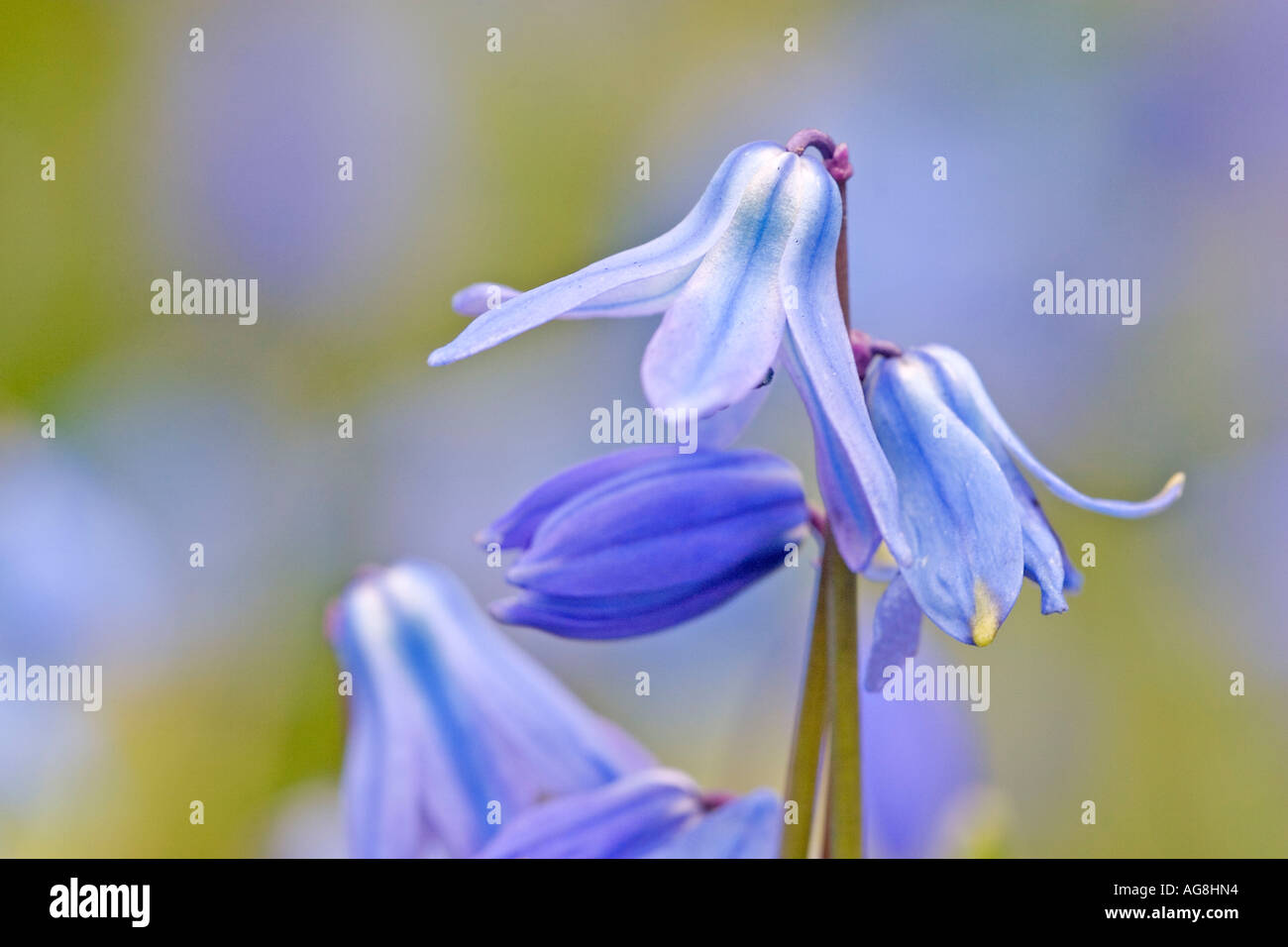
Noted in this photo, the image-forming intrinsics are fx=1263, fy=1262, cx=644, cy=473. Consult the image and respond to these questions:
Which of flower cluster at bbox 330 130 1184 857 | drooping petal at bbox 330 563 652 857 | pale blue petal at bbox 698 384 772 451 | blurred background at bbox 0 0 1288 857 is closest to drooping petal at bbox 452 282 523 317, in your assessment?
flower cluster at bbox 330 130 1184 857

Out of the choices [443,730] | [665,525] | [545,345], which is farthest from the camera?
[545,345]

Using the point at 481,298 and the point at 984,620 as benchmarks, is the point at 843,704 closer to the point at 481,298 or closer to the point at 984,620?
the point at 984,620

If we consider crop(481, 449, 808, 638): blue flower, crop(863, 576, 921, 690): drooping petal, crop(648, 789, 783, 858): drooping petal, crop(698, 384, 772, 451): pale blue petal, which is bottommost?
crop(648, 789, 783, 858): drooping petal

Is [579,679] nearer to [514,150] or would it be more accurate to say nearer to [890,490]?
[514,150]

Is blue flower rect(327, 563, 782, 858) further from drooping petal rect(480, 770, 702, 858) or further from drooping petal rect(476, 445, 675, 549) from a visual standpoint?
drooping petal rect(476, 445, 675, 549)

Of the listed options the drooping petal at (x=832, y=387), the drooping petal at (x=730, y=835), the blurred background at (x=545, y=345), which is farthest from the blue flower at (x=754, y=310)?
the blurred background at (x=545, y=345)

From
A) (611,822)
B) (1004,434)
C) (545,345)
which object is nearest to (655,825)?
(611,822)
